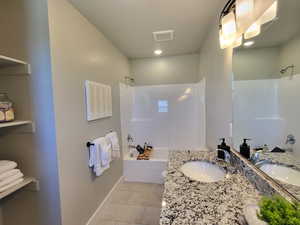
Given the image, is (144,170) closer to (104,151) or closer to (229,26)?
(104,151)

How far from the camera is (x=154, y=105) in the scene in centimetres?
366

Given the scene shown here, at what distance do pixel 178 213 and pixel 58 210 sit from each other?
→ 3.90 ft

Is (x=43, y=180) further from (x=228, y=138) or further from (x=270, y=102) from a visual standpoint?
(x=270, y=102)

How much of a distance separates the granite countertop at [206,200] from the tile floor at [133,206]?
1172mm

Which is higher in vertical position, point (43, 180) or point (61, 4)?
point (61, 4)

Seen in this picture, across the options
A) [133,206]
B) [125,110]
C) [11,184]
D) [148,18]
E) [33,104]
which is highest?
[148,18]

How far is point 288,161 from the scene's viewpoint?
93 centimetres

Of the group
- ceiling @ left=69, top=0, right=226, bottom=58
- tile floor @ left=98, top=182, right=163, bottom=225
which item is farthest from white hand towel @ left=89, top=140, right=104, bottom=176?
ceiling @ left=69, top=0, right=226, bottom=58

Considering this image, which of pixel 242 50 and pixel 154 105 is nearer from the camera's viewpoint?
pixel 242 50

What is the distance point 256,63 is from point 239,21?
14.3 inches

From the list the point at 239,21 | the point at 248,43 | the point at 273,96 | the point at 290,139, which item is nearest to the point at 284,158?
the point at 290,139

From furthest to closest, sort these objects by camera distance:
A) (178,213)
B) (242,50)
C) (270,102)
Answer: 1. (242,50)
2. (270,102)
3. (178,213)

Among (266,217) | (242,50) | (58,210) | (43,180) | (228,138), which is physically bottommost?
(58,210)

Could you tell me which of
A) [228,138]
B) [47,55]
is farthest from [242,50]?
[47,55]
